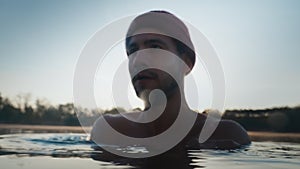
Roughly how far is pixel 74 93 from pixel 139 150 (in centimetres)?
74

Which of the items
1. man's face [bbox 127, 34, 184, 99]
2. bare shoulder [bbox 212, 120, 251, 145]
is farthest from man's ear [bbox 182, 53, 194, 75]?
bare shoulder [bbox 212, 120, 251, 145]

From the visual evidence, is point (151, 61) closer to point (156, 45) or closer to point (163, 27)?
point (156, 45)

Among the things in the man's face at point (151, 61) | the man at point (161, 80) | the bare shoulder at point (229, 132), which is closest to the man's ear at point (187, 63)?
the man at point (161, 80)

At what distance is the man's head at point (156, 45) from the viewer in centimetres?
318

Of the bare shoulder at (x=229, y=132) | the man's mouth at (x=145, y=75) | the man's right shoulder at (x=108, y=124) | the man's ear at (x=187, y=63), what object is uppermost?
the man's ear at (x=187, y=63)

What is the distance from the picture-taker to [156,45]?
3340 mm

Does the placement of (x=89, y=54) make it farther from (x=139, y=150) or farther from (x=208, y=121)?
(x=208, y=121)

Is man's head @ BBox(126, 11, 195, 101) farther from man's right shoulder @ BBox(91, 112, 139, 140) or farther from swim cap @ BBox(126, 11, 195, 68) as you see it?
man's right shoulder @ BBox(91, 112, 139, 140)

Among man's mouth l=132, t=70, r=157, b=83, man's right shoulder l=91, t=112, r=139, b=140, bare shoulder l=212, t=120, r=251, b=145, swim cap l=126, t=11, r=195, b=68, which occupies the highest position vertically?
swim cap l=126, t=11, r=195, b=68

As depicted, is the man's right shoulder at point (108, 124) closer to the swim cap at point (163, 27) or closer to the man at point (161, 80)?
the man at point (161, 80)

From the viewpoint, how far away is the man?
321 cm

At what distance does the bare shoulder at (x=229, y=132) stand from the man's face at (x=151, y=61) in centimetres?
55

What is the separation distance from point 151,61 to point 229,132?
3.29 feet

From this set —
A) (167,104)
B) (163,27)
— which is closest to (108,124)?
(167,104)
